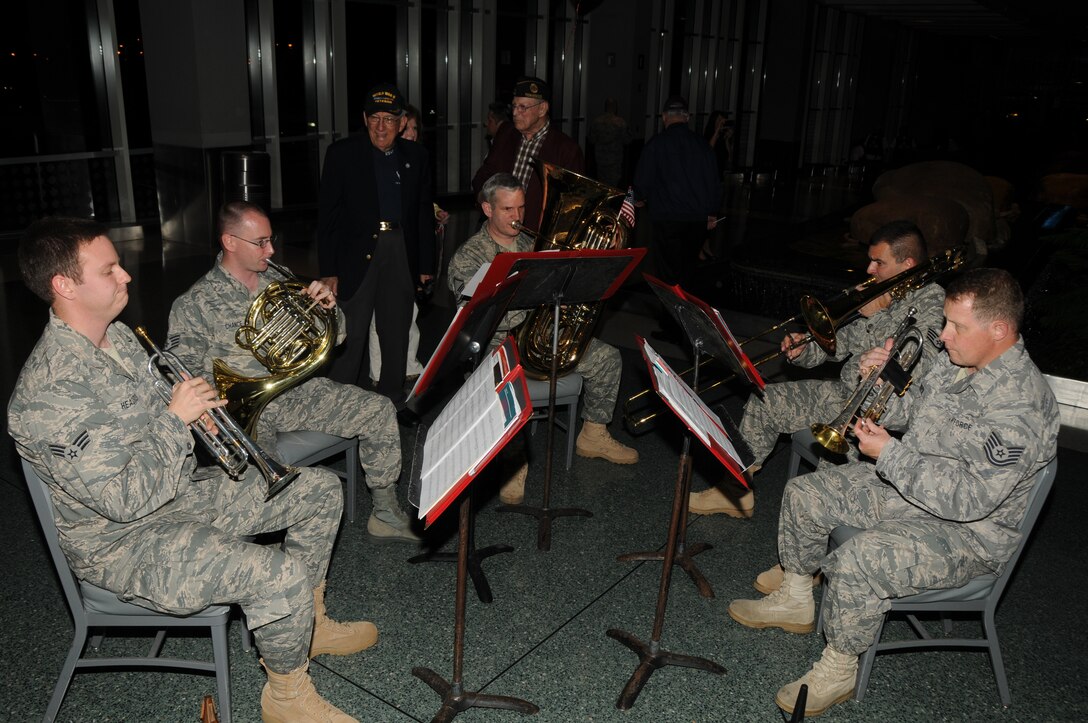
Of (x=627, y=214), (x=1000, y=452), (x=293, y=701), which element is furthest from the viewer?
(x=627, y=214)

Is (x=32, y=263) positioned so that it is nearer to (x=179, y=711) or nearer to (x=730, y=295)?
(x=179, y=711)

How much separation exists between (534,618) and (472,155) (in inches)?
410

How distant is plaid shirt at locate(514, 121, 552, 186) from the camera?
505 cm

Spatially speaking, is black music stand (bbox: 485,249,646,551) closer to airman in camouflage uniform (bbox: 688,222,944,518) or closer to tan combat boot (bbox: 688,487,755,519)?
tan combat boot (bbox: 688,487,755,519)

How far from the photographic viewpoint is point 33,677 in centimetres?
265

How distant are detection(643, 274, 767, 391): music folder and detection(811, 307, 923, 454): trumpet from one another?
303 mm

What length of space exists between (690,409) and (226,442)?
1.40 m

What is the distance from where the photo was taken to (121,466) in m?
2.14

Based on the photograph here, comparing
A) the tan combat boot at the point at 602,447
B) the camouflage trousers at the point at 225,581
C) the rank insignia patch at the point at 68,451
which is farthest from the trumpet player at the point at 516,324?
the rank insignia patch at the point at 68,451

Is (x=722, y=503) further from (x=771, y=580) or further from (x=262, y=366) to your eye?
(x=262, y=366)

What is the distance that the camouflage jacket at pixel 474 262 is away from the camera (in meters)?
3.76

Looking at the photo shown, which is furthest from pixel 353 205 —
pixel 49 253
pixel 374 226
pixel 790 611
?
pixel 790 611

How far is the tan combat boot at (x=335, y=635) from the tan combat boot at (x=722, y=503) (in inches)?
64.2

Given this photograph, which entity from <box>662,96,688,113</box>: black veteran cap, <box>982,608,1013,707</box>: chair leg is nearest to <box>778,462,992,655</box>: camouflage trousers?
<box>982,608,1013,707</box>: chair leg
